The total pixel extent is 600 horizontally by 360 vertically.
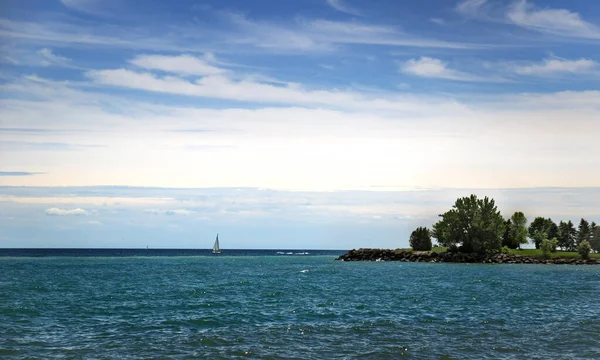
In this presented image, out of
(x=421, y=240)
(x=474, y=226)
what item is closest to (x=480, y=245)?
(x=474, y=226)

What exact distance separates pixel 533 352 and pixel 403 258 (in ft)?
466

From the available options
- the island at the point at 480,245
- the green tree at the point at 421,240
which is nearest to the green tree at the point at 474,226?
the island at the point at 480,245

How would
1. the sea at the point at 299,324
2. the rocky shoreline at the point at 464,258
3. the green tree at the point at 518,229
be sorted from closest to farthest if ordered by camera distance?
1. the sea at the point at 299,324
2. the rocky shoreline at the point at 464,258
3. the green tree at the point at 518,229

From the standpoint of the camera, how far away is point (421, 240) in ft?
611

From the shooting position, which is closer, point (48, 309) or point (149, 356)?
point (149, 356)

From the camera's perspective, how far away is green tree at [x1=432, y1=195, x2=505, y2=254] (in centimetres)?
15650

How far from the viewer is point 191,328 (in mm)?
36812

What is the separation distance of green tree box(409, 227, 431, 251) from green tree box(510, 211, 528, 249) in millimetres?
26944

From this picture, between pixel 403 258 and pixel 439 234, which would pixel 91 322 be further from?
pixel 439 234

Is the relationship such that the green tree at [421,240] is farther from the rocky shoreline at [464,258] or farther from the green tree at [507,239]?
the green tree at [507,239]

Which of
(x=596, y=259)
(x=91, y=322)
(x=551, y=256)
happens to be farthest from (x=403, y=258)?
(x=91, y=322)

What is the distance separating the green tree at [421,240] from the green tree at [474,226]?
20482mm

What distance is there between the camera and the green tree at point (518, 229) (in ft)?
599

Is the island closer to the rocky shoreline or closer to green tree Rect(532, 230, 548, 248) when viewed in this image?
the rocky shoreline
